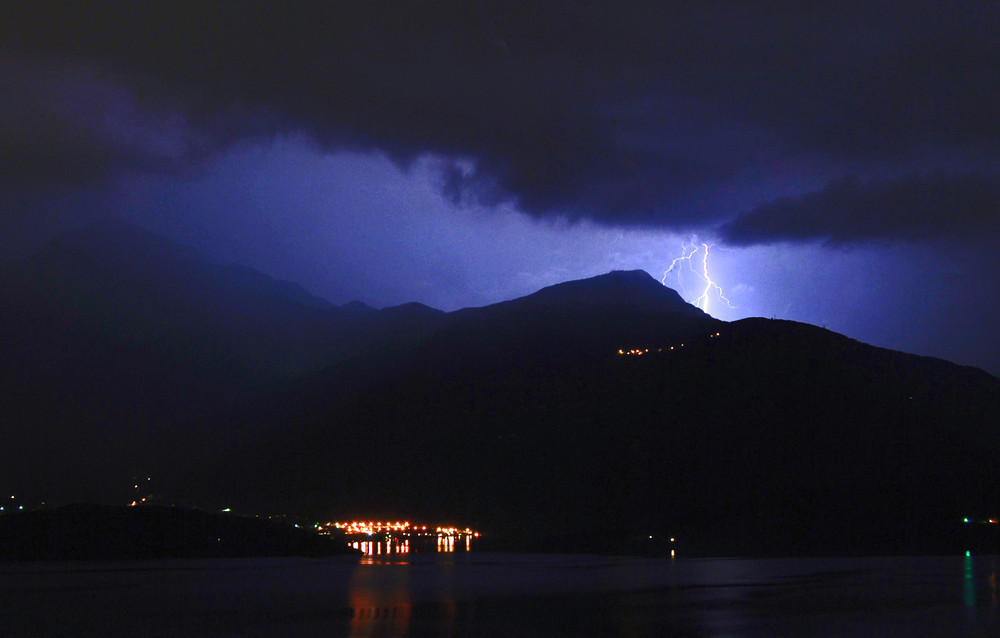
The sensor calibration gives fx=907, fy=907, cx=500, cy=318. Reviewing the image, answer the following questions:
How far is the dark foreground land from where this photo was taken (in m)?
68.3

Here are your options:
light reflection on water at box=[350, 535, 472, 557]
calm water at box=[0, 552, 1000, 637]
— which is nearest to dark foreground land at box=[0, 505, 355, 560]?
light reflection on water at box=[350, 535, 472, 557]

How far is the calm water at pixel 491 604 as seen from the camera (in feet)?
75.3

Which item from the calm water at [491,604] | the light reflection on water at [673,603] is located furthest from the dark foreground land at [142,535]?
Answer: the light reflection on water at [673,603]

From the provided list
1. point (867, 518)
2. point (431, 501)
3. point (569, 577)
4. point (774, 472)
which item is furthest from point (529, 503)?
point (569, 577)

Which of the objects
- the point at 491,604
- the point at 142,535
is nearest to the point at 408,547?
the point at 142,535

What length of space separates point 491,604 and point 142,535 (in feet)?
172

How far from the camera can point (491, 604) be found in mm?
29641

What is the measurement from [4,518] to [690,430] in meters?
127

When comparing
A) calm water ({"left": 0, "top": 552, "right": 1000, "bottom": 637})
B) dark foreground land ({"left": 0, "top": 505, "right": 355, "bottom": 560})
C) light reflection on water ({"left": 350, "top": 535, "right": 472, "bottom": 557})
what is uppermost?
calm water ({"left": 0, "top": 552, "right": 1000, "bottom": 637})

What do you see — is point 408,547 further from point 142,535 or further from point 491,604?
point 491,604

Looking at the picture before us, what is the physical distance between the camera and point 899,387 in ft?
650

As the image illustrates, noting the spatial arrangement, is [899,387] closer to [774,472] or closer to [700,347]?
[700,347]

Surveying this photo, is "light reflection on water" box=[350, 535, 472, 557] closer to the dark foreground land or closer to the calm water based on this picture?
the dark foreground land

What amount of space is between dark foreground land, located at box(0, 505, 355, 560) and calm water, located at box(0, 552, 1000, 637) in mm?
23059
